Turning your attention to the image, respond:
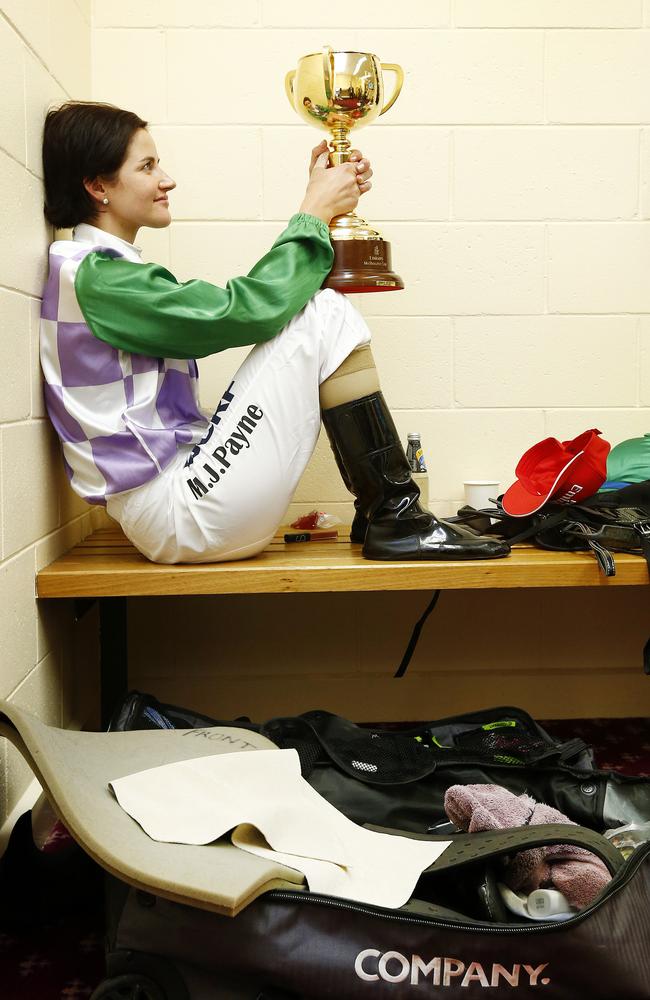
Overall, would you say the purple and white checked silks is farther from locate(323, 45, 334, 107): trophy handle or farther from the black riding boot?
locate(323, 45, 334, 107): trophy handle

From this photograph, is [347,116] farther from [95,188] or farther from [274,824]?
[274,824]

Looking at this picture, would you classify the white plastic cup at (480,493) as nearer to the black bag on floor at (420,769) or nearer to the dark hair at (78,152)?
the black bag on floor at (420,769)

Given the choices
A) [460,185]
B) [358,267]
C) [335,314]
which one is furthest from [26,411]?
[460,185]

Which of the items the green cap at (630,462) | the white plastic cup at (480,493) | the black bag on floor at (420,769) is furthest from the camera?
the white plastic cup at (480,493)

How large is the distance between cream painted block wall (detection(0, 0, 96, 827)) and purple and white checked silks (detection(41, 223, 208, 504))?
0.04 m

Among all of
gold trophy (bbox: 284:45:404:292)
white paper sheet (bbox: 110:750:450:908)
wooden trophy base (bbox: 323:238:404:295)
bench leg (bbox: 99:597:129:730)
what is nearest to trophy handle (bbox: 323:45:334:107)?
gold trophy (bbox: 284:45:404:292)

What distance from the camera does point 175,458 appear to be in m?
1.92

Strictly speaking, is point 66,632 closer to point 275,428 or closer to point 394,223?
point 275,428

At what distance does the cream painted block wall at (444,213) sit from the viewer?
244 cm

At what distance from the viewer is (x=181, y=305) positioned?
179cm

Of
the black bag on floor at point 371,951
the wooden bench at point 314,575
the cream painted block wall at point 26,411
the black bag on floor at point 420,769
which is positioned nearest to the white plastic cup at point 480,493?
the wooden bench at point 314,575

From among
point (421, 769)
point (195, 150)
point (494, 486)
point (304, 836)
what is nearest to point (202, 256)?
point (195, 150)

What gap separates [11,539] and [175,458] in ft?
1.22

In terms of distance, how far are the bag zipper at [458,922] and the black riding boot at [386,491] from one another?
916 millimetres
